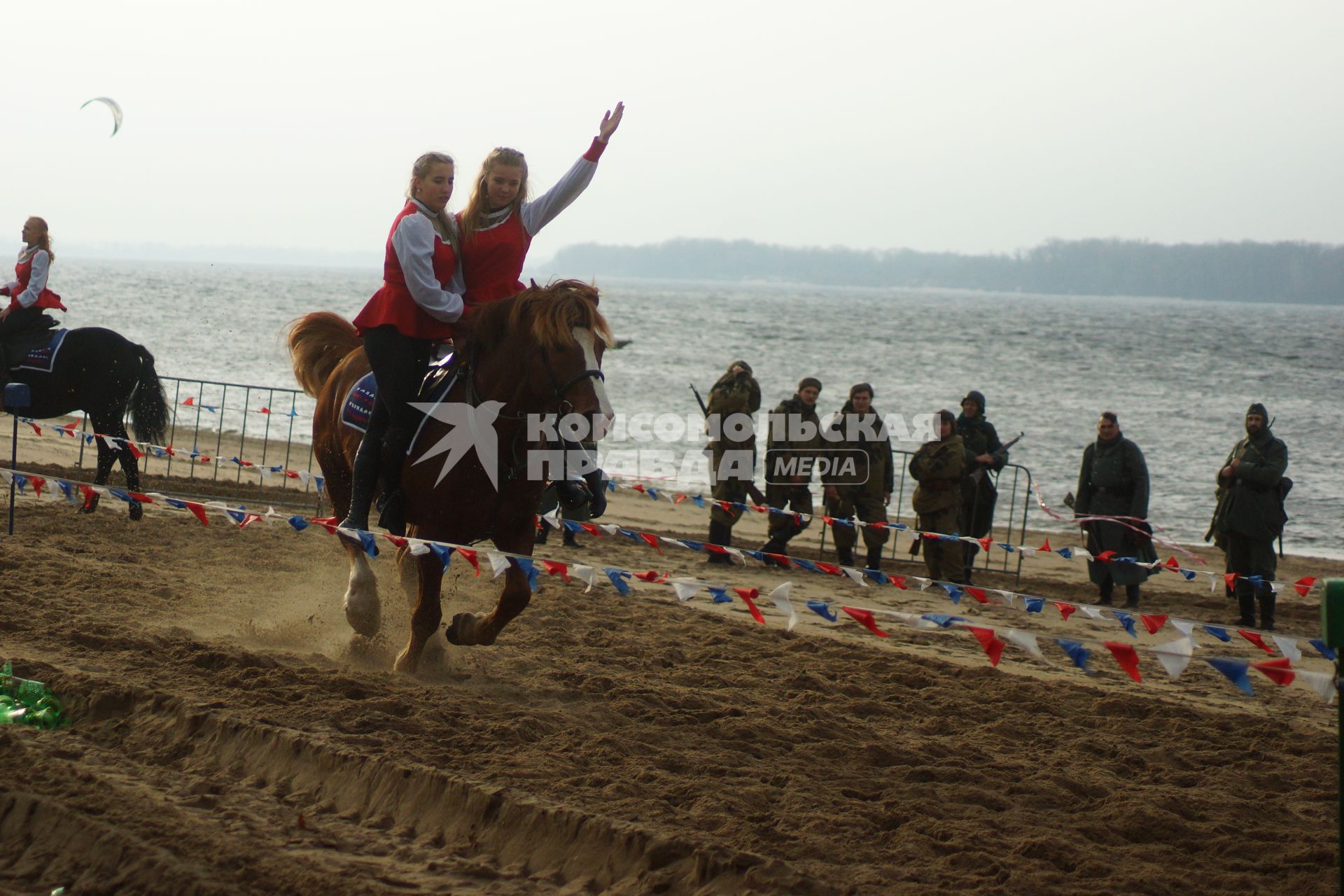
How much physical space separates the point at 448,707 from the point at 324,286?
439 ft

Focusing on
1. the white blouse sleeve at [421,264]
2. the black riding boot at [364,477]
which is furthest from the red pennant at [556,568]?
the white blouse sleeve at [421,264]

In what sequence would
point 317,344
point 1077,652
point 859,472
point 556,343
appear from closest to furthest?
point 1077,652
point 556,343
point 317,344
point 859,472

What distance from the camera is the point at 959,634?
905 cm

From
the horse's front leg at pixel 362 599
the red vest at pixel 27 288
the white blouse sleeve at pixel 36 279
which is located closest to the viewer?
the horse's front leg at pixel 362 599

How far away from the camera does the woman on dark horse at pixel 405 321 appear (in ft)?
18.8

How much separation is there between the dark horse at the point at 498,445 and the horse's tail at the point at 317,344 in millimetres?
1184

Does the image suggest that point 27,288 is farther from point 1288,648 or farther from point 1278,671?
point 1278,671

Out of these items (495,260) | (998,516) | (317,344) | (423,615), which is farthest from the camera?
(998,516)

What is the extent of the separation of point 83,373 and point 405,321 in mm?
7194

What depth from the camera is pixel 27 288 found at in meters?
10.9

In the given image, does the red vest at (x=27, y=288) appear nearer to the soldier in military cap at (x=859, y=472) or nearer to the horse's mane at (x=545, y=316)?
the horse's mane at (x=545, y=316)

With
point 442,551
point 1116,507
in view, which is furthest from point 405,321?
point 1116,507

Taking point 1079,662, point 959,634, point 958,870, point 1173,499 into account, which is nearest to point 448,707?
point 958,870

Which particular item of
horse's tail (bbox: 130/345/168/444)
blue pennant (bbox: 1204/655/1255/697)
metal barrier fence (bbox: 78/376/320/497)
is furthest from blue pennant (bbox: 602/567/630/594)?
horse's tail (bbox: 130/345/168/444)
